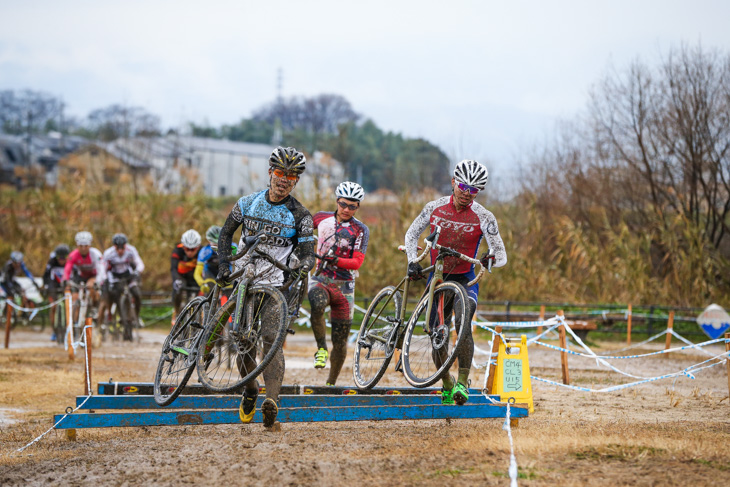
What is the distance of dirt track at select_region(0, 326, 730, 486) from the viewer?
5703mm

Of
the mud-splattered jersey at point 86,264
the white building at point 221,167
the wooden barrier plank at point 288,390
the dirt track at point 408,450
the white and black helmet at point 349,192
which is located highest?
the white building at point 221,167

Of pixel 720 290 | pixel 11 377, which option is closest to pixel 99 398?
pixel 11 377

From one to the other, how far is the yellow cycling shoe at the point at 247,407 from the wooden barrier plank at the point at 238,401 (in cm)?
79

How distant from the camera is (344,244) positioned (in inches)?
380

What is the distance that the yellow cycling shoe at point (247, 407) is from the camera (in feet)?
23.8

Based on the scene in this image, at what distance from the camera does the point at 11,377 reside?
12852mm

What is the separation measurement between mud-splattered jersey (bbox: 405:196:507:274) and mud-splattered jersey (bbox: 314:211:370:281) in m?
1.31

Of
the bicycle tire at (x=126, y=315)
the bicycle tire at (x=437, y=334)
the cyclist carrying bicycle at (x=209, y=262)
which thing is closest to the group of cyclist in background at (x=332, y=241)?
the bicycle tire at (x=437, y=334)

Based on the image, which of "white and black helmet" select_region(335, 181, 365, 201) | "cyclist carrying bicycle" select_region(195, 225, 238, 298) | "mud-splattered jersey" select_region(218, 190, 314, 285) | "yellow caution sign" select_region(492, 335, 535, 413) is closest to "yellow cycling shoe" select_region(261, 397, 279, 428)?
"mud-splattered jersey" select_region(218, 190, 314, 285)

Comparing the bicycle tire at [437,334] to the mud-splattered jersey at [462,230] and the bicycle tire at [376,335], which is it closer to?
the bicycle tire at [376,335]

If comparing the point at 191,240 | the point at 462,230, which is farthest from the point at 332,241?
the point at 191,240

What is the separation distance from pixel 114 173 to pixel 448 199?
→ 29.1m

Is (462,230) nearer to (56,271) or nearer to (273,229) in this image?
(273,229)

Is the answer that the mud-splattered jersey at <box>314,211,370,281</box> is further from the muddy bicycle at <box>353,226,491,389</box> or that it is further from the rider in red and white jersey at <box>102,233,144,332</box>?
the rider in red and white jersey at <box>102,233,144,332</box>
